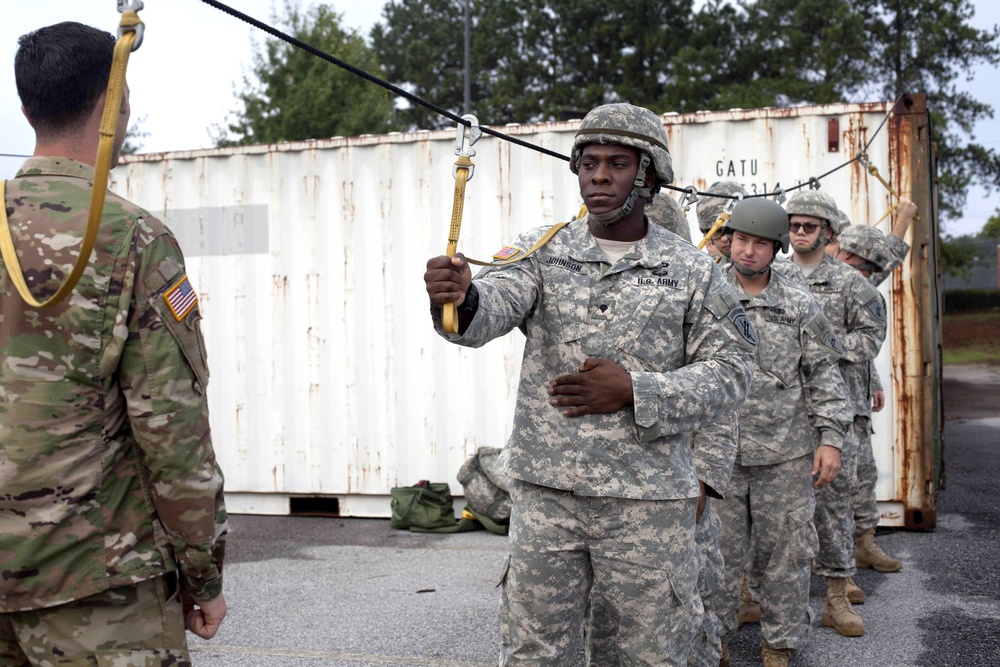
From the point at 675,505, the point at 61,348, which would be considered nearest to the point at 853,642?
the point at 675,505

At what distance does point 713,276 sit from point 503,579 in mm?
1111

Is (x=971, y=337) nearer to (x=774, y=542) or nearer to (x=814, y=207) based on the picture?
(x=814, y=207)

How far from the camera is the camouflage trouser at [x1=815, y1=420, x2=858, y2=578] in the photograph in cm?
548

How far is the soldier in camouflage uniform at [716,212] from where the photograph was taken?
5.55 meters

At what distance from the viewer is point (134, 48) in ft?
6.72

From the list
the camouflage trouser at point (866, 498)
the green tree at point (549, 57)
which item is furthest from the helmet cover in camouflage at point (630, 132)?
the green tree at point (549, 57)

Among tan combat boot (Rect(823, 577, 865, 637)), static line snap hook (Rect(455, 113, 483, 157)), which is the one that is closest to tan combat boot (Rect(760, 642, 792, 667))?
tan combat boot (Rect(823, 577, 865, 637))

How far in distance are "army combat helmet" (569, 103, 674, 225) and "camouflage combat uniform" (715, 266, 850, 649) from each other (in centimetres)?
176

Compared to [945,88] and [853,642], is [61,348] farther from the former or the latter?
[945,88]

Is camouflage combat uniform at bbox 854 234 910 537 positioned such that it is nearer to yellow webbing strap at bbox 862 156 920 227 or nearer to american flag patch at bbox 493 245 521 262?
yellow webbing strap at bbox 862 156 920 227

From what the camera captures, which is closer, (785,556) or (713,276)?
(713,276)

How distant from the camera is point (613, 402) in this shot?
9.53ft

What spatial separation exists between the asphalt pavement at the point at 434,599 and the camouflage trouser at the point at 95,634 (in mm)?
2777

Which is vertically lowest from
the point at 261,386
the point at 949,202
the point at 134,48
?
the point at 261,386
